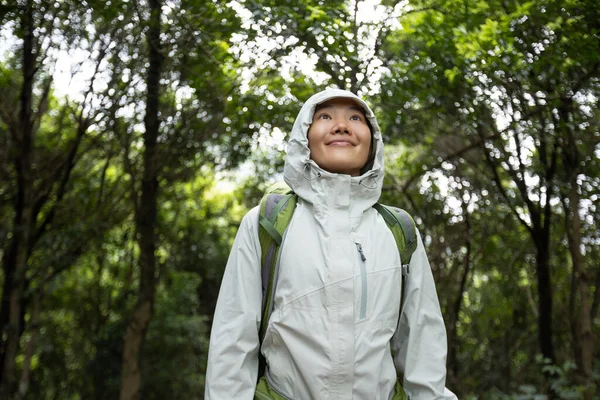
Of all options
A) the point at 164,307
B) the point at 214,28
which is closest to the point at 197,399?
the point at 164,307

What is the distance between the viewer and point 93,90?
7164mm

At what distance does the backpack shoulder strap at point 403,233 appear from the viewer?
2516 millimetres

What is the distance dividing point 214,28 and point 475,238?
4708mm

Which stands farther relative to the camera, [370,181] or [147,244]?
[147,244]

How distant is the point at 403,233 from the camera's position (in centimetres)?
255

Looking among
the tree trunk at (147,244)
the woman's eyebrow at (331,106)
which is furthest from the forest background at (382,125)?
the woman's eyebrow at (331,106)

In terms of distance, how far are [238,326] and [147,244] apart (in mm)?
4502

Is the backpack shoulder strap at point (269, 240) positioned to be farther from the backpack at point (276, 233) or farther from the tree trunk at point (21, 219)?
the tree trunk at point (21, 219)

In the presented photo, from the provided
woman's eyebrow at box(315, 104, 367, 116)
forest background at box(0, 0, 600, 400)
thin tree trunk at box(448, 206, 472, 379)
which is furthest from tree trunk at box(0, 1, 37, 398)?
woman's eyebrow at box(315, 104, 367, 116)

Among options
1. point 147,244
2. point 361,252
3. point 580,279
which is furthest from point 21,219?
point 361,252

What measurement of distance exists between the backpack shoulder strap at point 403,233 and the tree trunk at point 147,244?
432 cm

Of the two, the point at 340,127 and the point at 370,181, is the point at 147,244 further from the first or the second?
the point at 370,181

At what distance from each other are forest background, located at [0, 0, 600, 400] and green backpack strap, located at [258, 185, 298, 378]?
3075 millimetres

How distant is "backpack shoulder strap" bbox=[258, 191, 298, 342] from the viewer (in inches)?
94.6
